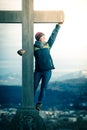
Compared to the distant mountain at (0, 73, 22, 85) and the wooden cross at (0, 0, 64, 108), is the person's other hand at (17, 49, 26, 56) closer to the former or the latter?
the wooden cross at (0, 0, 64, 108)

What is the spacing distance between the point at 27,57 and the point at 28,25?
0.36m

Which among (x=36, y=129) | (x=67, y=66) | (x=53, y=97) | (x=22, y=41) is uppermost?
(x=22, y=41)

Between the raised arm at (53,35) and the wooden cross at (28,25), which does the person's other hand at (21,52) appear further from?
the raised arm at (53,35)

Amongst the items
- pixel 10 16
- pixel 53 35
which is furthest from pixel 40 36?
pixel 10 16

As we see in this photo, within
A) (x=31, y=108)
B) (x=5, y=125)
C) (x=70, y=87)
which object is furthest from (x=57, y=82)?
(x=5, y=125)

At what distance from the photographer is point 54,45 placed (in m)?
3.97

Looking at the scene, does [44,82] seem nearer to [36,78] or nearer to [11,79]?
[36,78]

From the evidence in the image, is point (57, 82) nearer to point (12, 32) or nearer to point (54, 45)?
point (54, 45)

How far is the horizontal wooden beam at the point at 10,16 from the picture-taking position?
12.7ft

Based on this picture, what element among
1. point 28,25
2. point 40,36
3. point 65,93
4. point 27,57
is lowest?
point 65,93

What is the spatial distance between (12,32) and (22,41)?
0.69 feet

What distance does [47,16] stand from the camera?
3.87 meters

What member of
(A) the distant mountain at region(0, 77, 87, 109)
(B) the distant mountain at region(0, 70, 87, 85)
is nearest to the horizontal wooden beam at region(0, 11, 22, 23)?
(B) the distant mountain at region(0, 70, 87, 85)

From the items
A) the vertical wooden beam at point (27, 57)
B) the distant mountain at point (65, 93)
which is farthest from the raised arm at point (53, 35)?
the distant mountain at point (65, 93)
